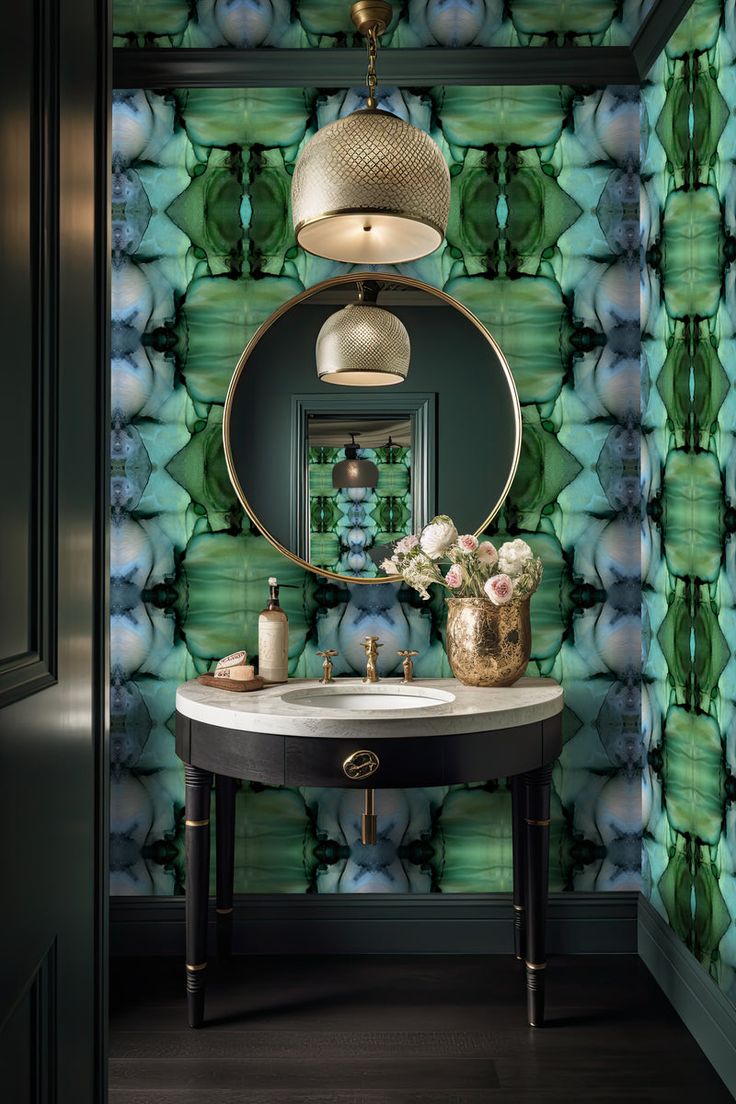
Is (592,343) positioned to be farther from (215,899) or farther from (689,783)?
(215,899)

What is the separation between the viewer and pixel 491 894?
2.65 metres

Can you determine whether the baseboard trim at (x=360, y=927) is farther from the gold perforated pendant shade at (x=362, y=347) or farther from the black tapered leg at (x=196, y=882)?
the gold perforated pendant shade at (x=362, y=347)

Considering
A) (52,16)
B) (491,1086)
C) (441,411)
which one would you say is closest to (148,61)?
(441,411)

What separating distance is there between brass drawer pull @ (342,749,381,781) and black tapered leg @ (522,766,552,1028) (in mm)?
460

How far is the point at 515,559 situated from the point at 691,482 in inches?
18.9

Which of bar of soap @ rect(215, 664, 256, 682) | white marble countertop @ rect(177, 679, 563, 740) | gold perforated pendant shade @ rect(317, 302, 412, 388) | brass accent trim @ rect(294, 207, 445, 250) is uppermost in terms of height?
brass accent trim @ rect(294, 207, 445, 250)

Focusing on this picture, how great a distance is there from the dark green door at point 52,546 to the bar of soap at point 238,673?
1419 mm

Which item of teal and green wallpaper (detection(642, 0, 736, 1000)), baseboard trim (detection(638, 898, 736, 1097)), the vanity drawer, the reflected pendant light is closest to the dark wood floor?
baseboard trim (detection(638, 898, 736, 1097))

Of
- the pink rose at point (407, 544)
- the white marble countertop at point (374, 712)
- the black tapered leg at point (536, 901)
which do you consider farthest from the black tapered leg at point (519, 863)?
the pink rose at point (407, 544)

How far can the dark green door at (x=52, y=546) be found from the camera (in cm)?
69

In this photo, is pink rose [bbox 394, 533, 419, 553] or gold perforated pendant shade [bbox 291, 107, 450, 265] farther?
pink rose [bbox 394, 533, 419, 553]

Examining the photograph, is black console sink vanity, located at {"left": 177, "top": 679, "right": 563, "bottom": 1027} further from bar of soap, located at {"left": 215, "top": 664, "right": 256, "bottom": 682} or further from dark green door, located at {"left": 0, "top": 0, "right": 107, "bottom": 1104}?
dark green door, located at {"left": 0, "top": 0, "right": 107, "bottom": 1104}

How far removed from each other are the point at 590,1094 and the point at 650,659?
3.71ft

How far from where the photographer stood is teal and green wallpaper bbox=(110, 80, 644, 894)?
267cm
